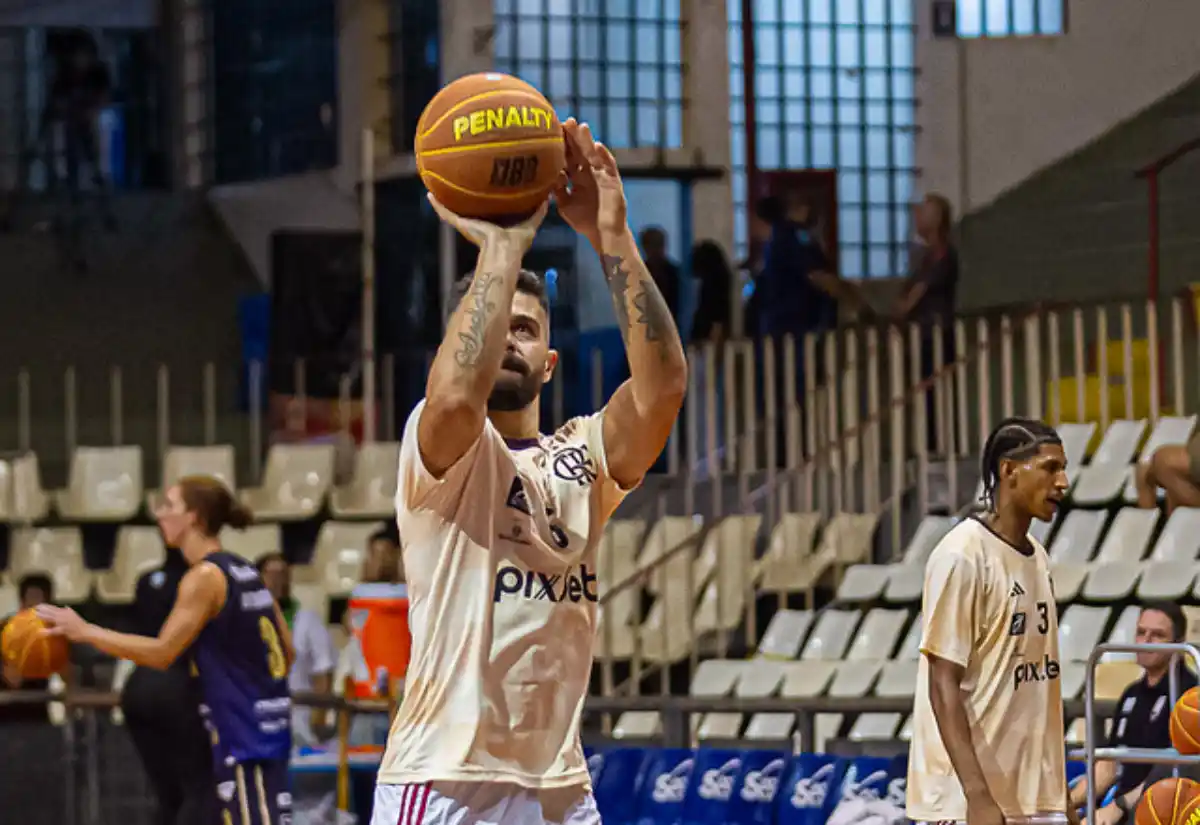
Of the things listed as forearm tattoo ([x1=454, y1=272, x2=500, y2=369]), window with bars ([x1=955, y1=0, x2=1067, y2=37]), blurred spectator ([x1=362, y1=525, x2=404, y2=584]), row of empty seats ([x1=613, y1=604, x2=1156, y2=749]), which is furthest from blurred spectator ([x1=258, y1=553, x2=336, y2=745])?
forearm tattoo ([x1=454, y1=272, x2=500, y2=369])

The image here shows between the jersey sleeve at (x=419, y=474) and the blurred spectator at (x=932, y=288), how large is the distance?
1022 cm

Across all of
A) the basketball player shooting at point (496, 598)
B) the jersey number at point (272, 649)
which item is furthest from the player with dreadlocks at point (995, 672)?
the jersey number at point (272, 649)

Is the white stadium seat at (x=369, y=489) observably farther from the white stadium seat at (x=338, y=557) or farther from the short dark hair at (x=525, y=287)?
the short dark hair at (x=525, y=287)

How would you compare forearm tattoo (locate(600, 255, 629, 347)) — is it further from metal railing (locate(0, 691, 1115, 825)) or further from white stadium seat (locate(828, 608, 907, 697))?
white stadium seat (locate(828, 608, 907, 697))

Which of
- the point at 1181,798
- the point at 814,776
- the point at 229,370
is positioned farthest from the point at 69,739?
the point at 229,370

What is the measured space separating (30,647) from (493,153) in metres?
5.03

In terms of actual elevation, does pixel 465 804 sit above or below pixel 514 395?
below

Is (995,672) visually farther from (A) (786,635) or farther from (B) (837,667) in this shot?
(A) (786,635)

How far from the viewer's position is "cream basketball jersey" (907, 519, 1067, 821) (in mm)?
5703

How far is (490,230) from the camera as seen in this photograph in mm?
3773

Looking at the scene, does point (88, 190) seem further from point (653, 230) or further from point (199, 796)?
point (199, 796)

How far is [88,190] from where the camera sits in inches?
701

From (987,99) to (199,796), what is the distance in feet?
35.7

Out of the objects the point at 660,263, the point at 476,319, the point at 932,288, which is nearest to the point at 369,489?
the point at 660,263
